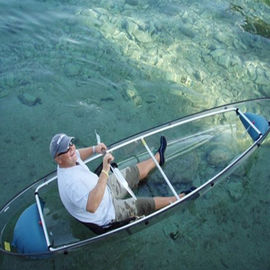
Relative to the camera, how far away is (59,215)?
194 inches

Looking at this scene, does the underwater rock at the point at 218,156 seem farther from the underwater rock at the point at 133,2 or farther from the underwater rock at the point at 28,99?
the underwater rock at the point at 133,2

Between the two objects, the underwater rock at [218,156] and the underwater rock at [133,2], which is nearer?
the underwater rock at [218,156]

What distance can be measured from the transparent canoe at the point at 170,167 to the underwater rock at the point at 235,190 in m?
0.30

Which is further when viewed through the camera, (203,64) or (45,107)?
(203,64)

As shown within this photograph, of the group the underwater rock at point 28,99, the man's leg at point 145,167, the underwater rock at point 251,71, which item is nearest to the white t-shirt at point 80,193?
the man's leg at point 145,167

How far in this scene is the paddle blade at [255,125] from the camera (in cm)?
607

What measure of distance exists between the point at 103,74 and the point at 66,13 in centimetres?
284

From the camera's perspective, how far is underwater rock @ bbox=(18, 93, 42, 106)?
23.1 ft

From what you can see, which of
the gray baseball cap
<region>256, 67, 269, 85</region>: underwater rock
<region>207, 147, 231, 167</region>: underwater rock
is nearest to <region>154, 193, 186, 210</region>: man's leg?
<region>207, 147, 231, 167</region>: underwater rock

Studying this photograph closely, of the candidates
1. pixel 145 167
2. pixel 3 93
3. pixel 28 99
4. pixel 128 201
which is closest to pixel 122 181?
pixel 128 201

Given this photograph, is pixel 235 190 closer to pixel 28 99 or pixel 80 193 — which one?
pixel 80 193

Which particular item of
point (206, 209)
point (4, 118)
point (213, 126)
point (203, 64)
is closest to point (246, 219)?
point (206, 209)

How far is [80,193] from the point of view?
13.3 feet

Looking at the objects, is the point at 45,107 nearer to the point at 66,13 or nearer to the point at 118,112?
the point at 118,112
